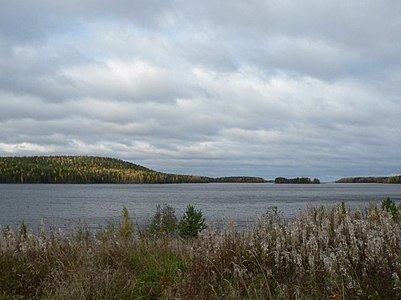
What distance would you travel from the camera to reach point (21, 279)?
753cm

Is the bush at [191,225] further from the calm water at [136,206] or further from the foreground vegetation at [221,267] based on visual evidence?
the foreground vegetation at [221,267]

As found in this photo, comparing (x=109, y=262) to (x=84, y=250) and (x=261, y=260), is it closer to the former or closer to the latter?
(x=84, y=250)

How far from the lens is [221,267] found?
24.6 feet

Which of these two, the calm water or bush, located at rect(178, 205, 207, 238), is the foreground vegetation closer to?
the calm water

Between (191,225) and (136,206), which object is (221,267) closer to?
(191,225)

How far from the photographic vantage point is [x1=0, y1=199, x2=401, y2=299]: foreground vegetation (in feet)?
21.3

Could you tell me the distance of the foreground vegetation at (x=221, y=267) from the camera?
6.49 m

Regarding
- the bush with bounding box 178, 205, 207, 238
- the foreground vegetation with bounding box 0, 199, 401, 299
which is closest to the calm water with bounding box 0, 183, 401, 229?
the bush with bounding box 178, 205, 207, 238

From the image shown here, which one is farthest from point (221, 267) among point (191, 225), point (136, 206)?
point (136, 206)

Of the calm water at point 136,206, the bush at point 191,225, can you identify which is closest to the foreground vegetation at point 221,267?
the calm water at point 136,206

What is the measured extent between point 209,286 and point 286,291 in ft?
3.77

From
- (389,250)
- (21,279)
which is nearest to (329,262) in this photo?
(389,250)

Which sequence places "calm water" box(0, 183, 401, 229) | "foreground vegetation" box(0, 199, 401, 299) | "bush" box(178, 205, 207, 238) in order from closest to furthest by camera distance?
1. "foreground vegetation" box(0, 199, 401, 299)
2. "bush" box(178, 205, 207, 238)
3. "calm water" box(0, 183, 401, 229)

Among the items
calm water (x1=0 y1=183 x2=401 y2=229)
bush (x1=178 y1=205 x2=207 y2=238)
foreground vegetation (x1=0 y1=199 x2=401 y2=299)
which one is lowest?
calm water (x1=0 y1=183 x2=401 y2=229)
